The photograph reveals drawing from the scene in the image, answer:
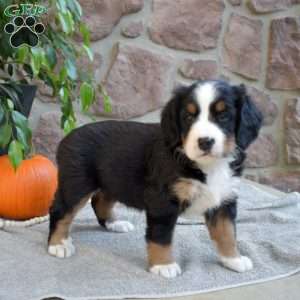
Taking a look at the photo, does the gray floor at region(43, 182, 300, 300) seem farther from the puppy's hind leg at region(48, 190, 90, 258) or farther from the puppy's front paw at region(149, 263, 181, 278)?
the puppy's hind leg at region(48, 190, 90, 258)

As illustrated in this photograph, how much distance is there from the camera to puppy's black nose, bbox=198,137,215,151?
1.65 metres

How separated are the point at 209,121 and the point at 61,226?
72 cm

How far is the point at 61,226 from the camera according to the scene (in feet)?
6.70

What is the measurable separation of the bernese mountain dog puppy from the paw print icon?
1.30ft

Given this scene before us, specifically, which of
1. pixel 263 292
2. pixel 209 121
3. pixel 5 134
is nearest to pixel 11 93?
pixel 5 134

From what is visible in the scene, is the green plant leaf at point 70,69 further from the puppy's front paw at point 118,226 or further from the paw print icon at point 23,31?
the puppy's front paw at point 118,226

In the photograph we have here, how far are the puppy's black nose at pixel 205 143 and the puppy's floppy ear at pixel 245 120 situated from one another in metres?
0.15

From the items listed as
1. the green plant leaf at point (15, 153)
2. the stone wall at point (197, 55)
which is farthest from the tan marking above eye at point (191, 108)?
the stone wall at point (197, 55)

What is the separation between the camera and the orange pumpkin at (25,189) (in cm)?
238

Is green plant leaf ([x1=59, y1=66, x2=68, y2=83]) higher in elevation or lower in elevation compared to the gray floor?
higher

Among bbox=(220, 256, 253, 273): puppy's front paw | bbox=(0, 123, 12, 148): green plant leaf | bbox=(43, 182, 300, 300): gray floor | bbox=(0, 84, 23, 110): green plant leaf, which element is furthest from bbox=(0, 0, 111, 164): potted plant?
bbox=(43, 182, 300, 300): gray floor

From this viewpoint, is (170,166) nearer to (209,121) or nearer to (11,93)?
(209,121)

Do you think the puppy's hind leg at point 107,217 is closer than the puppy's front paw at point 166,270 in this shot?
No

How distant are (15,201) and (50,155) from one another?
2.93ft
